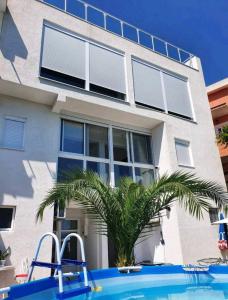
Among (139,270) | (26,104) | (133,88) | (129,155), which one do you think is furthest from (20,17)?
(139,270)

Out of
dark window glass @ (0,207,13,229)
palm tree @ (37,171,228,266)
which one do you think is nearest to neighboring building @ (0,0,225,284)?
dark window glass @ (0,207,13,229)

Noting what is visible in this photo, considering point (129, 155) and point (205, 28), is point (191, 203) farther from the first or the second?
point (205, 28)

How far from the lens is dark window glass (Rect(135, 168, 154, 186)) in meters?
13.3

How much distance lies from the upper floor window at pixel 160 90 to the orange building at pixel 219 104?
20.8 ft

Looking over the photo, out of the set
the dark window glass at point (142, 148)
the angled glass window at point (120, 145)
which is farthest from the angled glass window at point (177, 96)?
the angled glass window at point (120, 145)

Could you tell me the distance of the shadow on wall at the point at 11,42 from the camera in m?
10.5

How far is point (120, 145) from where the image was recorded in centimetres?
1340

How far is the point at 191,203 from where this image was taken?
7184 mm

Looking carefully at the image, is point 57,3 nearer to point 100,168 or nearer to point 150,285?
point 100,168

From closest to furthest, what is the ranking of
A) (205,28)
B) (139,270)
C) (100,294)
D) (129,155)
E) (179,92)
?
1. (100,294)
2. (139,270)
3. (129,155)
4. (205,28)
5. (179,92)

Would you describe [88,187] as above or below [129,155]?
below

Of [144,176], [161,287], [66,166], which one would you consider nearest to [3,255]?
[66,166]

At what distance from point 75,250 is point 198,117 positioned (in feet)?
37.1

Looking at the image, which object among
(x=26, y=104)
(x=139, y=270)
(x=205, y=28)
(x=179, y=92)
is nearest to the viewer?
(x=139, y=270)
